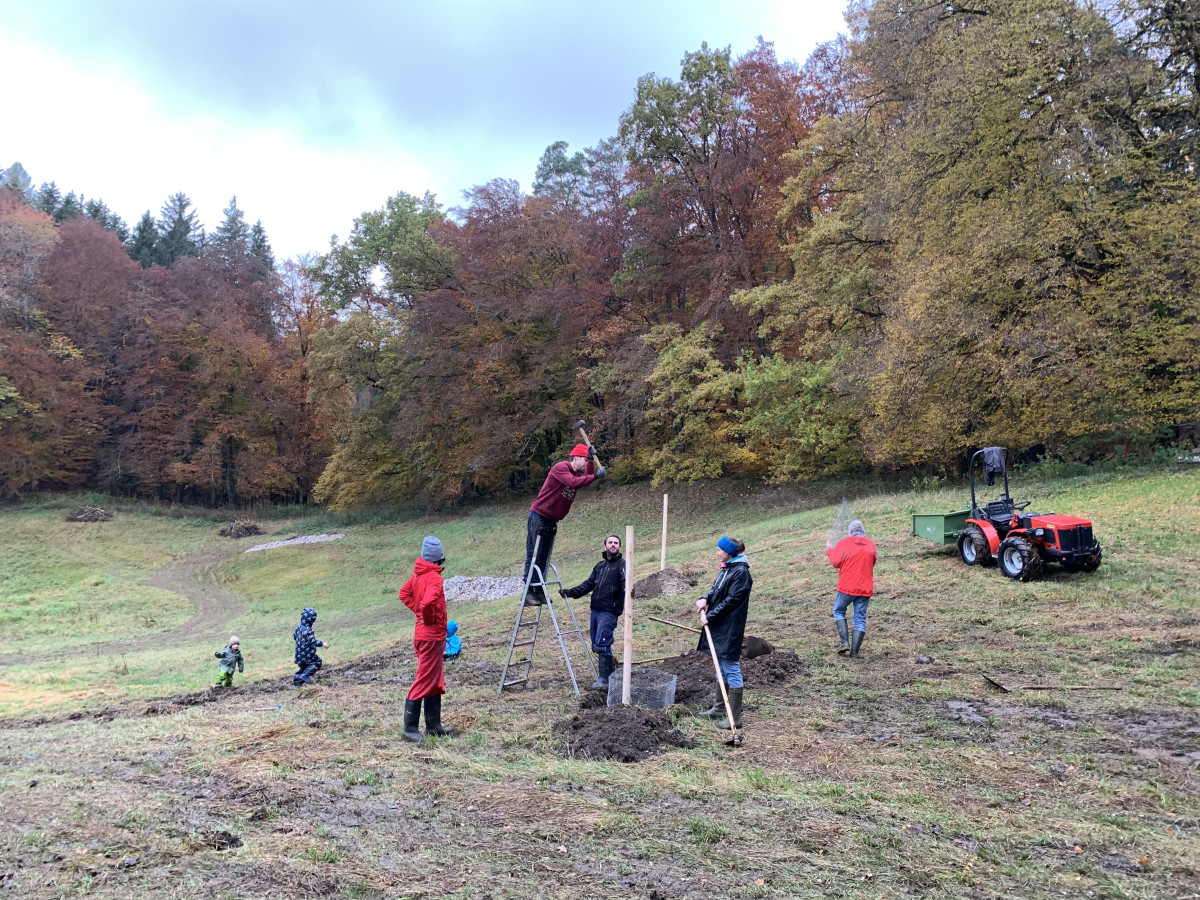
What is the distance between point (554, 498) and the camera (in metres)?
9.38

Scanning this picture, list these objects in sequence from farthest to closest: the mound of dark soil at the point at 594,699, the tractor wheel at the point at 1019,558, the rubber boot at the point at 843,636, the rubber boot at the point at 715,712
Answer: the tractor wheel at the point at 1019,558 < the rubber boot at the point at 843,636 < the mound of dark soil at the point at 594,699 < the rubber boot at the point at 715,712

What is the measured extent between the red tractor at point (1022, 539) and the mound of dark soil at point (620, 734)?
833cm

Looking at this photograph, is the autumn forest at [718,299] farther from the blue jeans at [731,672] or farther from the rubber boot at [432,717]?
the rubber boot at [432,717]

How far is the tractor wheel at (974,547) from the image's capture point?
44.9 feet

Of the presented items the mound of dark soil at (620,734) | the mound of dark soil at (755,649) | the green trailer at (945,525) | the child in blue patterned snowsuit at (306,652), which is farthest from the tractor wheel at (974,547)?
the child in blue patterned snowsuit at (306,652)

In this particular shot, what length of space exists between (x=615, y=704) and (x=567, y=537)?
22.9 m

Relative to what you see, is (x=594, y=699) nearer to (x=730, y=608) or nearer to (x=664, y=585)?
(x=730, y=608)

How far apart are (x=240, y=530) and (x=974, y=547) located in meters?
36.5

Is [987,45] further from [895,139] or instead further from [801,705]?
[801,705]

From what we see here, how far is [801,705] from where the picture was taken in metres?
8.26

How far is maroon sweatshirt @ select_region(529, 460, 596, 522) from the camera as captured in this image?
919 cm

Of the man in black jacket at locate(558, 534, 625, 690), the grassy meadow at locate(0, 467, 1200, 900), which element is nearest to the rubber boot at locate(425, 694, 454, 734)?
the grassy meadow at locate(0, 467, 1200, 900)

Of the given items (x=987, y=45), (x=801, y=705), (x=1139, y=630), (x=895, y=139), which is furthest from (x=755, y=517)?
(x=801, y=705)

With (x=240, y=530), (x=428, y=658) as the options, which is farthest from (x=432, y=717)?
(x=240, y=530)
